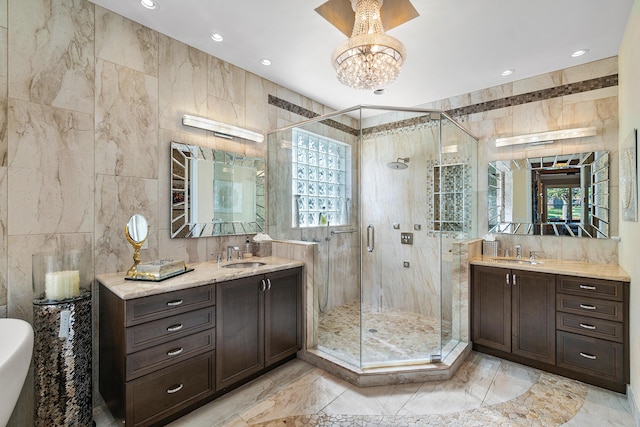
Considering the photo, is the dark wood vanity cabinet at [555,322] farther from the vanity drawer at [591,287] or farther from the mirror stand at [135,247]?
the mirror stand at [135,247]

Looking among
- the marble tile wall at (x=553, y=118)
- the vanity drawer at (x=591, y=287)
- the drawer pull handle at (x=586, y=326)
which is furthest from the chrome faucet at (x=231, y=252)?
the drawer pull handle at (x=586, y=326)

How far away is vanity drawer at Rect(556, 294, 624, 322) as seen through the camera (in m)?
2.28

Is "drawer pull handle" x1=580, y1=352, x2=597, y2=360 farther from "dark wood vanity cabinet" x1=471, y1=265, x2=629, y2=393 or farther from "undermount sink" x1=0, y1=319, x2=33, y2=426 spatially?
"undermount sink" x1=0, y1=319, x2=33, y2=426

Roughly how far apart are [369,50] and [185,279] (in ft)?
6.76

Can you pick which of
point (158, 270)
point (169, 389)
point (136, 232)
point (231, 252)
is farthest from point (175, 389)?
point (231, 252)

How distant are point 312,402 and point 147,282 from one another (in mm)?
1484

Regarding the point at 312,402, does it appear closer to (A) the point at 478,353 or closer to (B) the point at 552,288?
(A) the point at 478,353

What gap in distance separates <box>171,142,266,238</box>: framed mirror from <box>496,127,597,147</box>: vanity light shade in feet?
9.11

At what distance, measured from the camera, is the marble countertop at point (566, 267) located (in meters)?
2.35

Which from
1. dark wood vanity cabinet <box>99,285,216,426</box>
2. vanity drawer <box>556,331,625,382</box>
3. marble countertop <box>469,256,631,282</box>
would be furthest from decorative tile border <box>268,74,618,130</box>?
vanity drawer <box>556,331,625,382</box>

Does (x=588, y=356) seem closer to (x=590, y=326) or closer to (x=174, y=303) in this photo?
(x=590, y=326)

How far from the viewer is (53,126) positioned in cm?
197

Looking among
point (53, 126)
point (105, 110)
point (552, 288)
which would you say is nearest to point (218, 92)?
point (105, 110)

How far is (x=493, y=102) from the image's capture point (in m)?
3.45
